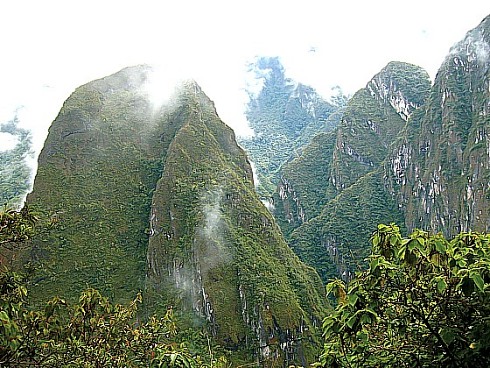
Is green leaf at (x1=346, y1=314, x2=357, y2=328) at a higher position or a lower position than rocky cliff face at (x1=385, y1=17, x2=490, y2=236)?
higher

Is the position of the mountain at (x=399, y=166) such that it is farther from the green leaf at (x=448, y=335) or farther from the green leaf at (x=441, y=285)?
the green leaf at (x=441, y=285)

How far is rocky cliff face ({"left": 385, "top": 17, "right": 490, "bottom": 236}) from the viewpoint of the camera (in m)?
60.8

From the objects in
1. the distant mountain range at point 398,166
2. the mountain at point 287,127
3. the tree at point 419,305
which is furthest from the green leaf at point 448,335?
the mountain at point 287,127

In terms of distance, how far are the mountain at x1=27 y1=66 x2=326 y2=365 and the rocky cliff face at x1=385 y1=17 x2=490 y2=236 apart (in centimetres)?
2308

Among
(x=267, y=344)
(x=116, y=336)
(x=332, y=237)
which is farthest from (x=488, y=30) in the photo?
(x=116, y=336)

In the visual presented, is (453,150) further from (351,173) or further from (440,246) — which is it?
(440,246)

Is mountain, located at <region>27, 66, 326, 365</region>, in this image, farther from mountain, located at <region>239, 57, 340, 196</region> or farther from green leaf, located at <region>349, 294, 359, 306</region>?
mountain, located at <region>239, 57, 340, 196</region>

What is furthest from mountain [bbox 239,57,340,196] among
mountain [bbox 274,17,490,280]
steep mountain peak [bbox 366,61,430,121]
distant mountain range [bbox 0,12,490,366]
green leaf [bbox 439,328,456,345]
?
green leaf [bbox 439,328,456,345]

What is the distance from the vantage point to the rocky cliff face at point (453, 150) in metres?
60.8

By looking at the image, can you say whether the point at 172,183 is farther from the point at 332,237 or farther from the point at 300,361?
the point at 332,237

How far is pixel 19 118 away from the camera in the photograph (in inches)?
6004

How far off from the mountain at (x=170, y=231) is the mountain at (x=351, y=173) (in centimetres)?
2483

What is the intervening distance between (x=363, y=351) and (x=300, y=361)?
4146cm

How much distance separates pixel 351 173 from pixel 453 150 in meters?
→ 31.2
